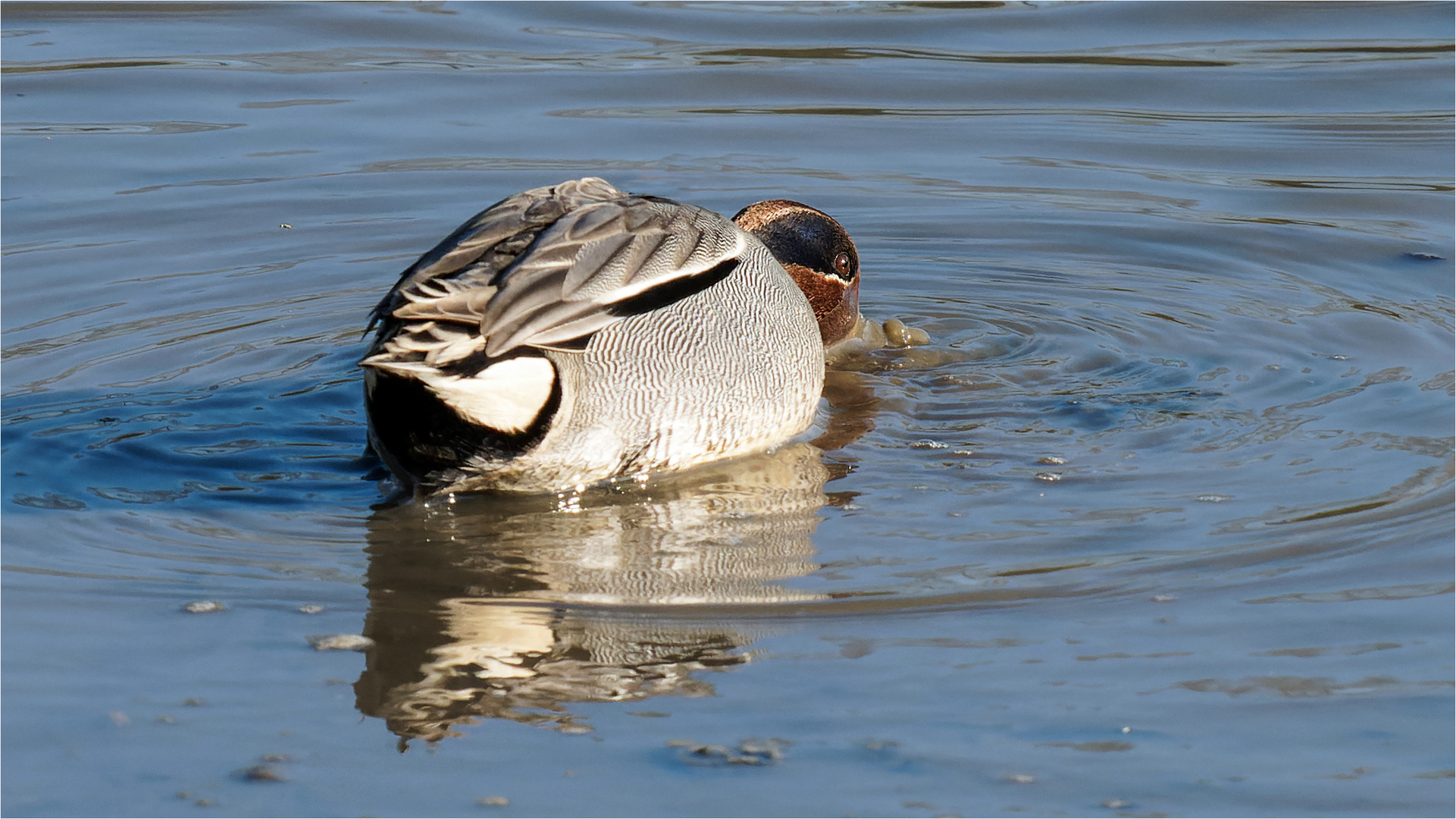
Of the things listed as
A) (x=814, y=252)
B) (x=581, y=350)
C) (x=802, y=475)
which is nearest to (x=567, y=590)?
(x=581, y=350)

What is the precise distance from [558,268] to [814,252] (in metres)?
2.20

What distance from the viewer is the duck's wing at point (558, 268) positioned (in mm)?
4680

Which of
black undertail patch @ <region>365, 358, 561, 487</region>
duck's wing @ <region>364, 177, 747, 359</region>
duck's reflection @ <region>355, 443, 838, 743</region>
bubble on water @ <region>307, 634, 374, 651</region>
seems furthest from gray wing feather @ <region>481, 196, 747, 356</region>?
bubble on water @ <region>307, 634, 374, 651</region>

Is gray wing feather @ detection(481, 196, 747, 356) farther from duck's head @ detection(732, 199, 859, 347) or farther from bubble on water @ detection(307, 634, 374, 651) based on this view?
duck's head @ detection(732, 199, 859, 347)

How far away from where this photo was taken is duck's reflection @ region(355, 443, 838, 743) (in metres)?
3.88

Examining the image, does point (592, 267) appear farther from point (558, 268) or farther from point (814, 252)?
point (814, 252)

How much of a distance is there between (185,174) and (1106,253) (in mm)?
5090

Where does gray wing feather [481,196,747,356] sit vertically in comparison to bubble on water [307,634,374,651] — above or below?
above

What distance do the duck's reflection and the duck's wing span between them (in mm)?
611

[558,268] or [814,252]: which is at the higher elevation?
[558,268]

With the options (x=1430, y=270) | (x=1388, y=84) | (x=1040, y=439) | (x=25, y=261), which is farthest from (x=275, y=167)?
(x=1388, y=84)

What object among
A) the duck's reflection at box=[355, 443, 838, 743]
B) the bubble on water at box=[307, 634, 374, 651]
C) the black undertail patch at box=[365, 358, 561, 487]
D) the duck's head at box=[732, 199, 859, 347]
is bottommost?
the bubble on water at box=[307, 634, 374, 651]

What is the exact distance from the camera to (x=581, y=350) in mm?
4980

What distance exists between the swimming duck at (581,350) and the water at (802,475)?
7.1 inches
